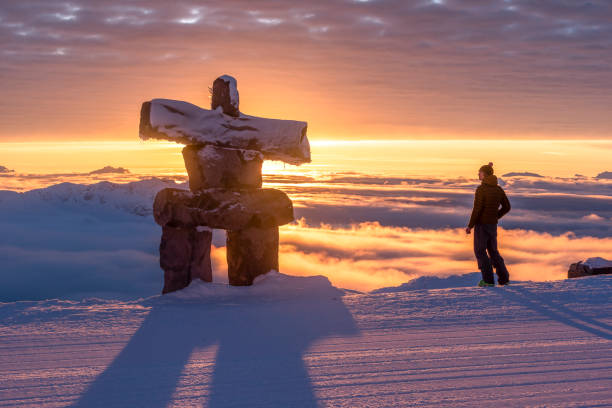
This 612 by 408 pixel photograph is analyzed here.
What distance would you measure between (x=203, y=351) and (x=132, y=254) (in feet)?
682

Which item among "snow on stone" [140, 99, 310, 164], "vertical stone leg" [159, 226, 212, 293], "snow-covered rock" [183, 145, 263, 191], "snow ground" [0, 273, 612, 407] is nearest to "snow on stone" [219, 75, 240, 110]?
"snow on stone" [140, 99, 310, 164]

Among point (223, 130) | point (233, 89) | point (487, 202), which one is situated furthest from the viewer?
point (233, 89)

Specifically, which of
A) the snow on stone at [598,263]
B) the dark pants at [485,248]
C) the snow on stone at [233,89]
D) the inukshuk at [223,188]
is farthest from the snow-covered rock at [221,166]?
the snow on stone at [598,263]

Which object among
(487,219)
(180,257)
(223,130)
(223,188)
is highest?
(223,130)

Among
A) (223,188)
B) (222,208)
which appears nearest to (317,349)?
(222,208)

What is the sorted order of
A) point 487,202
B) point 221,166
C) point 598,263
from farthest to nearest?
1. point 598,263
2. point 221,166
3. point 487,202

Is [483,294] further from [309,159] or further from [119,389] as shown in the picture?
[119,389]

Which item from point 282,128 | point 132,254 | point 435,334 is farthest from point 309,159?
point 132,254

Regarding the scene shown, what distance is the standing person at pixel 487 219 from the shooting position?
27.1ft

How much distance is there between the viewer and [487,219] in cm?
827

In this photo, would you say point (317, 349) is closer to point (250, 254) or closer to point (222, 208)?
point (250, 254)

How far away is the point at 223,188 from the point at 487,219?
15.2 ft

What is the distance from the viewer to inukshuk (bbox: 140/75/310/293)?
8409 mm

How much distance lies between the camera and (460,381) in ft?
13.6
